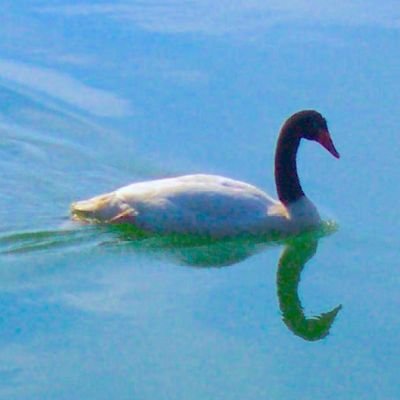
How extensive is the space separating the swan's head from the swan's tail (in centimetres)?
117

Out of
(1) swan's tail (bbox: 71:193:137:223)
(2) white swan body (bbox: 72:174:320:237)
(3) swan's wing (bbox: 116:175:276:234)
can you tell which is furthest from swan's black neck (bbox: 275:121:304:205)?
(1) swan's tail (bbox: 71:193:137:223)

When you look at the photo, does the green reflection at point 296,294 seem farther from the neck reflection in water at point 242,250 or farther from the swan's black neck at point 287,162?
the swan's black neck at point 287,162

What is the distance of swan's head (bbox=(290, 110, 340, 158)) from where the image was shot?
906 centimetres

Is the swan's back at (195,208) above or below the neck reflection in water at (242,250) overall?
above

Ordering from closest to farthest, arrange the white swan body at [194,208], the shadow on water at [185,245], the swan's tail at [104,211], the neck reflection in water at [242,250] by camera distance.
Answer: the neck reflection in water at [242,250], the shadow on water at [185,245], the white swan body at [194,208], the swan's tail at [104,211]

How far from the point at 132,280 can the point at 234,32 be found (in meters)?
4.41

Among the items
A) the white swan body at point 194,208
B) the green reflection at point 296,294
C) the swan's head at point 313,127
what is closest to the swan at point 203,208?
the white swan body at point 194,208

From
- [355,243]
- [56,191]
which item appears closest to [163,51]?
[56,191]

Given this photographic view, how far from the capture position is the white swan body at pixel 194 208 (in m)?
8.59

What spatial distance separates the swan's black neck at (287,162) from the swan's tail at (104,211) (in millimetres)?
946

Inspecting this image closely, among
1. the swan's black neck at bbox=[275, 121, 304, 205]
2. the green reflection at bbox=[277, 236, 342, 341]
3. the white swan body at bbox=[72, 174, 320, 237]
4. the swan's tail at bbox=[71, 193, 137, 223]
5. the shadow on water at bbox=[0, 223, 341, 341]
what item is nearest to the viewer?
the green reflection at bbox=[277, 236, 342, 341]

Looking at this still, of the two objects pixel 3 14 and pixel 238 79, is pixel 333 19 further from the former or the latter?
pixel 3 14

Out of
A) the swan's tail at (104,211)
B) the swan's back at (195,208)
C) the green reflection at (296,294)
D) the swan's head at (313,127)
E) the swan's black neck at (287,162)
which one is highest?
the swan's head at (313,127)

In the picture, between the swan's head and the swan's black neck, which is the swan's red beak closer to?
the swan's head
